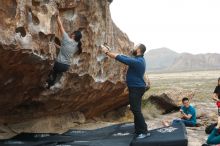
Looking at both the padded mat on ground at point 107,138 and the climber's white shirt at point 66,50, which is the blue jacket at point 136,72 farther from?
the climber's white shirt at point 66,50

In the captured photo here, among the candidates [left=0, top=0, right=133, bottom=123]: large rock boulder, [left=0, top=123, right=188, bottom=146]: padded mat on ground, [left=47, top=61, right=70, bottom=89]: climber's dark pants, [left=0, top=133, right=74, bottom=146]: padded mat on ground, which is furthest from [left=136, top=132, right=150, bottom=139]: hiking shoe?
[left=0, top=0, right=133, bottom=123]: large rock boulder

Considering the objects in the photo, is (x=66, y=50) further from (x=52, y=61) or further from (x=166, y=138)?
(x=166, y=138)

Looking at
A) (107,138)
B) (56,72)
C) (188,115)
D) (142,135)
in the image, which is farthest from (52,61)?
(188,115)

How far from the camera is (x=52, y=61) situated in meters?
10.6

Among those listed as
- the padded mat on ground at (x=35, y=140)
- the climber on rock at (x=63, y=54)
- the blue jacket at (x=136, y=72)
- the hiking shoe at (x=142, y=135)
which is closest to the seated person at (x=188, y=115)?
the hiking shoe at (x=142, y=135)

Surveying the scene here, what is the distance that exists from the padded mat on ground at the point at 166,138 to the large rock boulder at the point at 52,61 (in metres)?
2.94

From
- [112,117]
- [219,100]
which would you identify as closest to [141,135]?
[219,100]

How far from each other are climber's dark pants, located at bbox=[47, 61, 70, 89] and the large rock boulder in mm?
249

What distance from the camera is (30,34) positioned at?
9.61 m

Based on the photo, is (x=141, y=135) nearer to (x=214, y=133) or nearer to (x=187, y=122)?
(x=214, y=133)

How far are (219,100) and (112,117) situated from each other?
5614mm

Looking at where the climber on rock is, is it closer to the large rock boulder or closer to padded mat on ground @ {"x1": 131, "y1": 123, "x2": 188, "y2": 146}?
the large rock boulder

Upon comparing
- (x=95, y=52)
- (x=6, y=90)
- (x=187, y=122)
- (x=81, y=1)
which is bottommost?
(x=187, y=122)

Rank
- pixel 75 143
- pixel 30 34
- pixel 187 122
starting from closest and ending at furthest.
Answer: pixel 30 34
pixel 75 143
pixel 187 122
